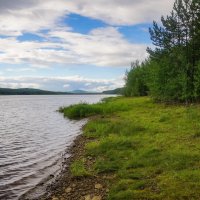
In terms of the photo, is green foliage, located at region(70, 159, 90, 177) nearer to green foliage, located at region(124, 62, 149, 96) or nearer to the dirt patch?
the dirt patch

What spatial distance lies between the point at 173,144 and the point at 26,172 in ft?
27.5

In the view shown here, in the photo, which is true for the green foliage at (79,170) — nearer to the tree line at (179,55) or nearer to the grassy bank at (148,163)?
the grassy bank at (148,163)

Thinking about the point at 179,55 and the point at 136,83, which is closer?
the point at 179,55

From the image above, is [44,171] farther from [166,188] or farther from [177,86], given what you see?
[177,86]

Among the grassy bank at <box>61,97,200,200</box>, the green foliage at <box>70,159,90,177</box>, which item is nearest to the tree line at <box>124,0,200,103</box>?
the grassy bank at <box>61,97,200,200</box>

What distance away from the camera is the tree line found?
52469 mm

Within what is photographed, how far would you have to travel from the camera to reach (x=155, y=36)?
59.1 meters

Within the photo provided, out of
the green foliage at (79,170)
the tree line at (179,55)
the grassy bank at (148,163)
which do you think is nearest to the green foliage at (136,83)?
the tree line at (179,55)

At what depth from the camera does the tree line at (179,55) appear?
52469 millimetres

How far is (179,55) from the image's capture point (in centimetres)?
5444

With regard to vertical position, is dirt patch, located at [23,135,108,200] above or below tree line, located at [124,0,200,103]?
below

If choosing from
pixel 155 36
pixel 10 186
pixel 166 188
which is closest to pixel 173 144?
pixel 166 188

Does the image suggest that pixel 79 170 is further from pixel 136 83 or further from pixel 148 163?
pixel 136 83

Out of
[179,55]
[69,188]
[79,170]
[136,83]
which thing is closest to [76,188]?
[69,188]
